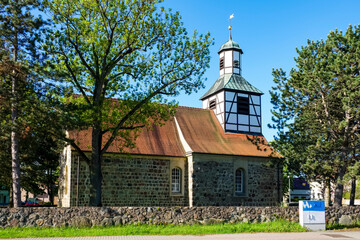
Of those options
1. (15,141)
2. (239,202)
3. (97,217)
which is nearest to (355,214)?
(239,202)

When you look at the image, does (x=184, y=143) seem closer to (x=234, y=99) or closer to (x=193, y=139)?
(x=193, y=139)

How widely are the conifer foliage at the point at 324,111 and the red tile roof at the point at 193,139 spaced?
292 centimetres

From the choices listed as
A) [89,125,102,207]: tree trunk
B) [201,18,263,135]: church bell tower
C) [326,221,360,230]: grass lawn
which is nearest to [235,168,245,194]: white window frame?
[201,18,263,135]: church bell tower

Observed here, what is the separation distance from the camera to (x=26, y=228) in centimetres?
1247

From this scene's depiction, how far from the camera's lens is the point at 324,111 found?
2052 centimetres

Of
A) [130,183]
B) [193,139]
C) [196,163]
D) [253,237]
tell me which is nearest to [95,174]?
[130,183]

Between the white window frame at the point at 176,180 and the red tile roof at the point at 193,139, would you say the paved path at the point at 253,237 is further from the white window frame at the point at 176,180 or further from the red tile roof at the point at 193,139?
the white window frame at the point at 176,180

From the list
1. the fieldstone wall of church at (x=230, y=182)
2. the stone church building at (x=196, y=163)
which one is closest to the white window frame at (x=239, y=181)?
the stone church building at (x=196, y=163)

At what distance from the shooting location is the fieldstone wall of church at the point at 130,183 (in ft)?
69.3

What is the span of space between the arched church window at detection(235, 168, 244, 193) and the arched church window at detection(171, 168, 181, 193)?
428cm

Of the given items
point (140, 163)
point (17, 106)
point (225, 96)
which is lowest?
point (140, 163)

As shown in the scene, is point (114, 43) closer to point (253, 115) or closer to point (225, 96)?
point (225, 96)

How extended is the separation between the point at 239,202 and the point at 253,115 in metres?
7.31

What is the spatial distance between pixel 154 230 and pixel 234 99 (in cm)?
1740
